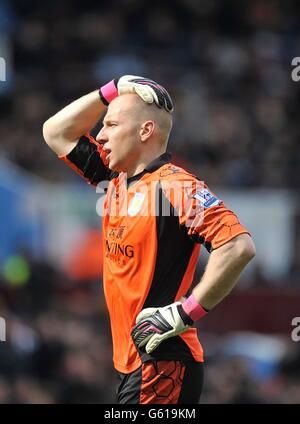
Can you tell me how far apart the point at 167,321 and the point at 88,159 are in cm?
132

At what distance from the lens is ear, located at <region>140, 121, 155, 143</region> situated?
668cm

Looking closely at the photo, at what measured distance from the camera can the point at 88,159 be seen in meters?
7.15

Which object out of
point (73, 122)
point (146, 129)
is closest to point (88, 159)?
point (73, 122)

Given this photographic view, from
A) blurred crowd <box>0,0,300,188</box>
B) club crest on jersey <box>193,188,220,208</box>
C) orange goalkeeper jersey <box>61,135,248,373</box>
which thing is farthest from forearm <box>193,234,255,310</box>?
blurred crowd <box>0,0,300,188</box>

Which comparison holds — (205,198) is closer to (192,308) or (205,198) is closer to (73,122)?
(192,308)

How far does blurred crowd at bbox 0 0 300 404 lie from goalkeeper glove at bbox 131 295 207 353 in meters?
5.79

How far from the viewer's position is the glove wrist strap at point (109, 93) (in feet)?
22.8

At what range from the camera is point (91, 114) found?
7.09 m

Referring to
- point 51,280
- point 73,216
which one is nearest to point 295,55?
point 73,216

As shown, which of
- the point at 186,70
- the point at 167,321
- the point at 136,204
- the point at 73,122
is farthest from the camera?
the point at 186,70

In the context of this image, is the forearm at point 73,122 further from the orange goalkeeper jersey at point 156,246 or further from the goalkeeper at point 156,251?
the orange goalkeeper jersey at point 156,246

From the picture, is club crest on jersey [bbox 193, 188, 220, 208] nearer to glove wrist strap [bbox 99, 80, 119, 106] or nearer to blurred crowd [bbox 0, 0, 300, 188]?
glove wrist strap [bbox 99, 80, 119, 106]

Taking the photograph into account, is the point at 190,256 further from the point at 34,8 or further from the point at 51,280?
the point at 34,8

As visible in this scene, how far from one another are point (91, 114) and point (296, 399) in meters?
5.75
